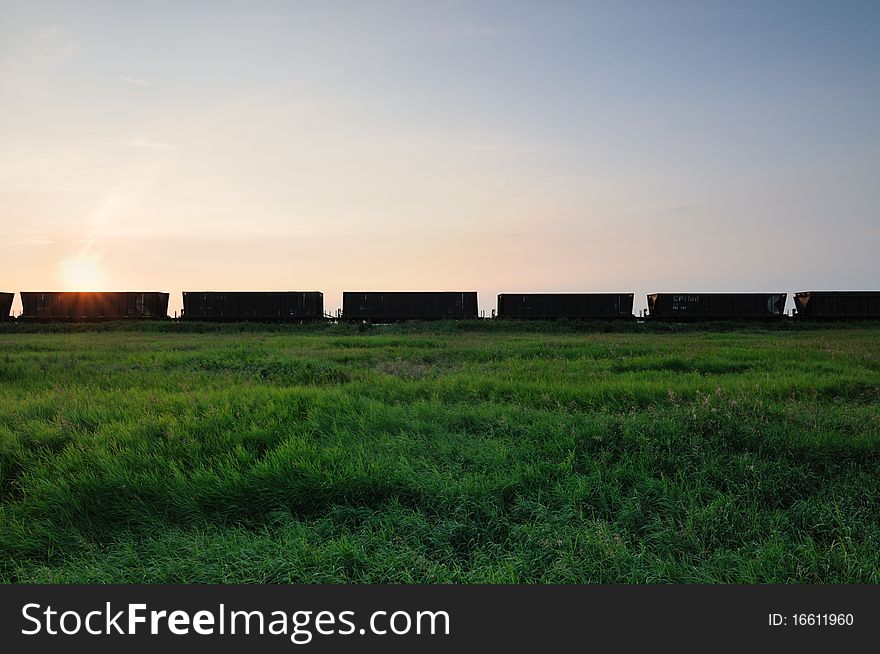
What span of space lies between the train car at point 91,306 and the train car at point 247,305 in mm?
3044

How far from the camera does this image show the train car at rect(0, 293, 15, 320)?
1713 inches

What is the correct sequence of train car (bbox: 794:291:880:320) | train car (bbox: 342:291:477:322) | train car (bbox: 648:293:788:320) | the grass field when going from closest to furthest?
1. the grass field
2. train car (bbox: 342:291:477:322)
3. train car (bbox: 648:293:788:320)
4. train car (bbox: 794:291:880:320)

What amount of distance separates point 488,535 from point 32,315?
169 feet

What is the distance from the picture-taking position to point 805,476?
17.8 ft

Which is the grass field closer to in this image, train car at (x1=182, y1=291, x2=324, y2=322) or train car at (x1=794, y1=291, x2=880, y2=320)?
train car at (x1=182, y1=291, x2=324, y2=322)

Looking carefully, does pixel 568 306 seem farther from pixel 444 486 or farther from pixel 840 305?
pixel 444 486

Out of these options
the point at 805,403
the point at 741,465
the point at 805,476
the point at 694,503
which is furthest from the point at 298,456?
the point at 805,403

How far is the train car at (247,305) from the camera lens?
4300 cm

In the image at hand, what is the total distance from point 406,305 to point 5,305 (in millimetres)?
33535

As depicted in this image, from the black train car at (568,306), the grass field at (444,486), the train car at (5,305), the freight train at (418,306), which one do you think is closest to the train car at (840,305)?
the freight train at (418,306)

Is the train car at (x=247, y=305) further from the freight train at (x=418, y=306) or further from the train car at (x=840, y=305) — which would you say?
the train car at (x=840, y=305)

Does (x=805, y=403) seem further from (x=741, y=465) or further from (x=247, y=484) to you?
(x=247, y=484)

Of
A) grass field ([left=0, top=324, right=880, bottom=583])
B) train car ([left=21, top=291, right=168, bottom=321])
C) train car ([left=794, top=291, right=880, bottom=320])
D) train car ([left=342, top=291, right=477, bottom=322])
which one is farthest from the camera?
train car ([left=794, top=291, right=880, bottom=320])

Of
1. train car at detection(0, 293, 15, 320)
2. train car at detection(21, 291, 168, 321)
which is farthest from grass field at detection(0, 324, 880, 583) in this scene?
train car at detection(0, 293, 15, 320)
